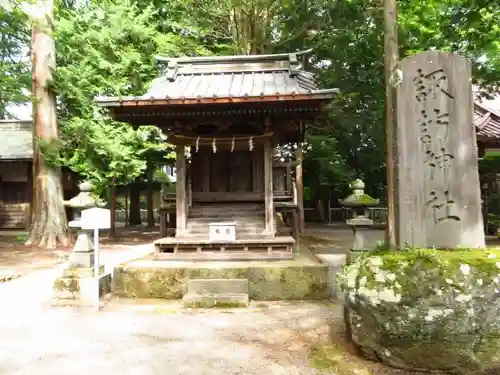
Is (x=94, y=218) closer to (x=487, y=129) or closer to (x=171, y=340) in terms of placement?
(x=171, y=340)

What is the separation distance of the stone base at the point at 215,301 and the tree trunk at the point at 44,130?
9.47 meters

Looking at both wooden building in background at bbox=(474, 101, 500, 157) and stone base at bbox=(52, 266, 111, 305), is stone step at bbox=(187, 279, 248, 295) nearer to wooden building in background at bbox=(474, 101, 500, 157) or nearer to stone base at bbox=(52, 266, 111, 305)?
stone base at bbox=(52, 266, 111, 305)

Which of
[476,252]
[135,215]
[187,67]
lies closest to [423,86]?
[476,252]

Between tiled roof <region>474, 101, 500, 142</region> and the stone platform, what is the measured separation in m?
10.2

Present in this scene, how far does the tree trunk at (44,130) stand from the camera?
14.2 metres

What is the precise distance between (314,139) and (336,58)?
13.4 ft

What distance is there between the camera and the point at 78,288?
22.7 feet

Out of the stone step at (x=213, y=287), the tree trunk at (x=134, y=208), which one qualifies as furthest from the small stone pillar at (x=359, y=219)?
the tree trunk at (x=134, y=208)

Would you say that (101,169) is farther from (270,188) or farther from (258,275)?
(258,275)

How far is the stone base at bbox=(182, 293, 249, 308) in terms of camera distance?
6832 mm

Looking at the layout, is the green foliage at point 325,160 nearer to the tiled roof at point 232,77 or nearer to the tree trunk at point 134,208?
the tiled roof at point 232,77

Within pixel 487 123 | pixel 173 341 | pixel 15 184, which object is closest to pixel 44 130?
pixel 15 184

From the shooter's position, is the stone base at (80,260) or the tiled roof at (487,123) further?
the tiled roof at (487,123)

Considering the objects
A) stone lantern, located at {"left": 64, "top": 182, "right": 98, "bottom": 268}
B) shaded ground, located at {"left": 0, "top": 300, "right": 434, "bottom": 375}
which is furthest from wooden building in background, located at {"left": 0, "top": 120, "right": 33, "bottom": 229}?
shaded ground, located at {"left": 0, "top": 300, "right": 434, "bottom": 375}
